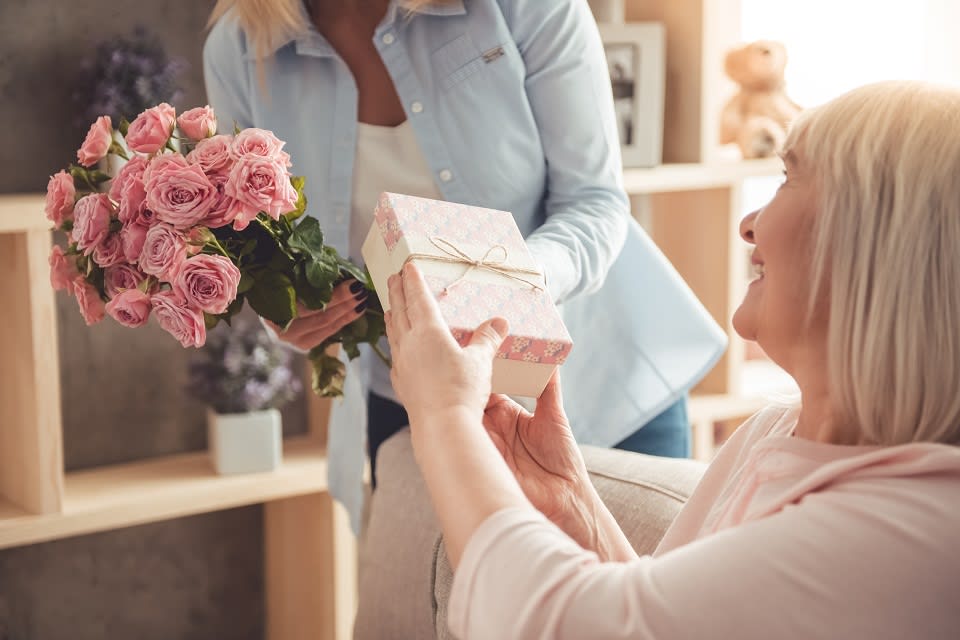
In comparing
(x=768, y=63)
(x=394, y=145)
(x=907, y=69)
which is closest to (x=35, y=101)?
(x=394, y=145)

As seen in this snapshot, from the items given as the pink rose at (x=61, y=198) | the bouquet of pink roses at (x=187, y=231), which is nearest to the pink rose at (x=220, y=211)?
the bouquet of pink roses at (x=187, y=231)

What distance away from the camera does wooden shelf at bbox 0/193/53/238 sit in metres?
1.92

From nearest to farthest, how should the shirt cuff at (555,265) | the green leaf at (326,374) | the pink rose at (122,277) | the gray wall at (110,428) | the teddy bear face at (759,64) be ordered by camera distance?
the pink rose at (122,277) → the shirt cuff at (555,265) → the green leaf at (326,374) → the gray wall at (110,428) → the teddy bear face at (759,64)

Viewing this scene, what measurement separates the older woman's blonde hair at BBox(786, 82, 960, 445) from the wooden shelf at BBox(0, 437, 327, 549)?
4.93ft

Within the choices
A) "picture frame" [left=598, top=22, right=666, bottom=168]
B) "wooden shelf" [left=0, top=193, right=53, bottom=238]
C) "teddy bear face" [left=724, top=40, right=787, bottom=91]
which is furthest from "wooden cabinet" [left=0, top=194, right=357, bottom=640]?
"teddy bear face" [left=724, top=40, right=787, bottom=91]

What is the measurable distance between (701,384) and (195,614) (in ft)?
4.32

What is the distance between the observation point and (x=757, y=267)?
1.14 m

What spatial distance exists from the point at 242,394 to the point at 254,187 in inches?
43.0

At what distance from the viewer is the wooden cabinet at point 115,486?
77.5 inches

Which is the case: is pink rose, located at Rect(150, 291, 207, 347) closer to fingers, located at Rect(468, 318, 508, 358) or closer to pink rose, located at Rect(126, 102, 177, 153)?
pink rose, located at Rect(126, 102, 177, 153)

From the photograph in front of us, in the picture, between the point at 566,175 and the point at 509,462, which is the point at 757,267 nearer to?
the point at 509,462

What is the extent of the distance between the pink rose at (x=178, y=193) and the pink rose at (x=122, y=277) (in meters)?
0.08

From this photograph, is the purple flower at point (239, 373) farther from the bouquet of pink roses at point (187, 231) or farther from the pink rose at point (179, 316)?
the pink rose at point (179, 316)

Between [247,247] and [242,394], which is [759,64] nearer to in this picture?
[242,394]
